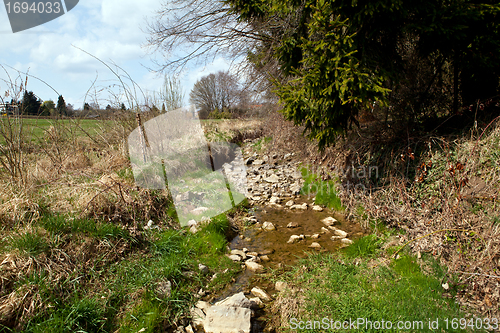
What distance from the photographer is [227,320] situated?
2932 mm

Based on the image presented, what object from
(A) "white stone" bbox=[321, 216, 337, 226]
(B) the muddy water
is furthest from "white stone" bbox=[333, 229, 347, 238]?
(A) "white stone" bbox=[321, 216, 337, 226]

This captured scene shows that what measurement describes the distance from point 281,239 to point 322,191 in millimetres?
1941

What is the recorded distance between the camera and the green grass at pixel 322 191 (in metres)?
5.82

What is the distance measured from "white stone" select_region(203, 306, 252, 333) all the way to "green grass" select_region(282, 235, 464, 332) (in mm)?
488

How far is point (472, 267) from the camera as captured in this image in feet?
9.39

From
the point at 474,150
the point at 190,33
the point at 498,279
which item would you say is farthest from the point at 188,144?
the point at 498,279

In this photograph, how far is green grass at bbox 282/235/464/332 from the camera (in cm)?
266

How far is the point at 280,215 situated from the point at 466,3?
4647mm

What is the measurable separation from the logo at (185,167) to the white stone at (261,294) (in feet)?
6.68

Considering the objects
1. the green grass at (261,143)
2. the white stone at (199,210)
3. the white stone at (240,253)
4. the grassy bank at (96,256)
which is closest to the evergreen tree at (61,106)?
the grassy bank at (96,256)

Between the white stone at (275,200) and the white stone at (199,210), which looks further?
the white stone at (275,200)

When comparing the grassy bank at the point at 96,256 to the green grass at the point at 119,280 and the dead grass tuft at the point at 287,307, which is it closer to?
the green grass at the point at 119,280

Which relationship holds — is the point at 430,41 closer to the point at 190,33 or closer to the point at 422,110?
the point at 422,110

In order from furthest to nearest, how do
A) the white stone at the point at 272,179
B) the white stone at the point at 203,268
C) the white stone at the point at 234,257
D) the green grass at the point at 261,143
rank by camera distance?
1. the green grass at the point at 261,143
2. the white stone at the point at 272,179
3. the white stone at the point at 234,257
4. the white stone at the point at 203,268
